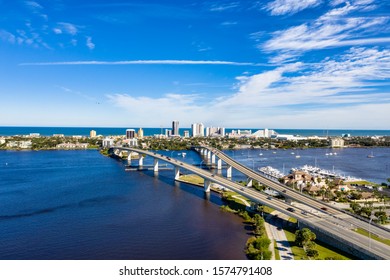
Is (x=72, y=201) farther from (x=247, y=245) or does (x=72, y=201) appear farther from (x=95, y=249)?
(x=247, y=245)

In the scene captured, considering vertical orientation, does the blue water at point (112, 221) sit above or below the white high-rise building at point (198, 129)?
below

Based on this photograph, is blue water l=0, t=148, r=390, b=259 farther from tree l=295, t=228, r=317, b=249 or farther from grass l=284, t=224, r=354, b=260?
tree l=295, t=228, r=317, b=249

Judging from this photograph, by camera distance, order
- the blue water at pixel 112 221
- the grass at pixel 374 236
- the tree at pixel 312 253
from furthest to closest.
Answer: the blue water at pixel 112 221
the grass at pixel 374 236
the tree at pixel 312 253

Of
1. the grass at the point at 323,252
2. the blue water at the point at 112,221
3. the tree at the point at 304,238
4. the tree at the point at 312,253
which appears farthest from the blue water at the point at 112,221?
the tree at the point at 312,253

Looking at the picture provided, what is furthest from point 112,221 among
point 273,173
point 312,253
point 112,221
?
point 273,173

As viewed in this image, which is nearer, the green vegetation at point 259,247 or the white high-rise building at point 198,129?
the green vegetation at point 259,247

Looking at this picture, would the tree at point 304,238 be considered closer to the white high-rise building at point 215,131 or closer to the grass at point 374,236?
the grass at point 374,236

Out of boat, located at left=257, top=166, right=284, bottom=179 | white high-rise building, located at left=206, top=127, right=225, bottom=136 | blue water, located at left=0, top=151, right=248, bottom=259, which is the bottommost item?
blue water, located at left=0, top=151, right=248, bottom=259

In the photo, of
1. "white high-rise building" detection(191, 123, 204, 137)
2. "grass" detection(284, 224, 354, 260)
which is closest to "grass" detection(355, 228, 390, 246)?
"grass" detection(284, 224, 354, 260)
